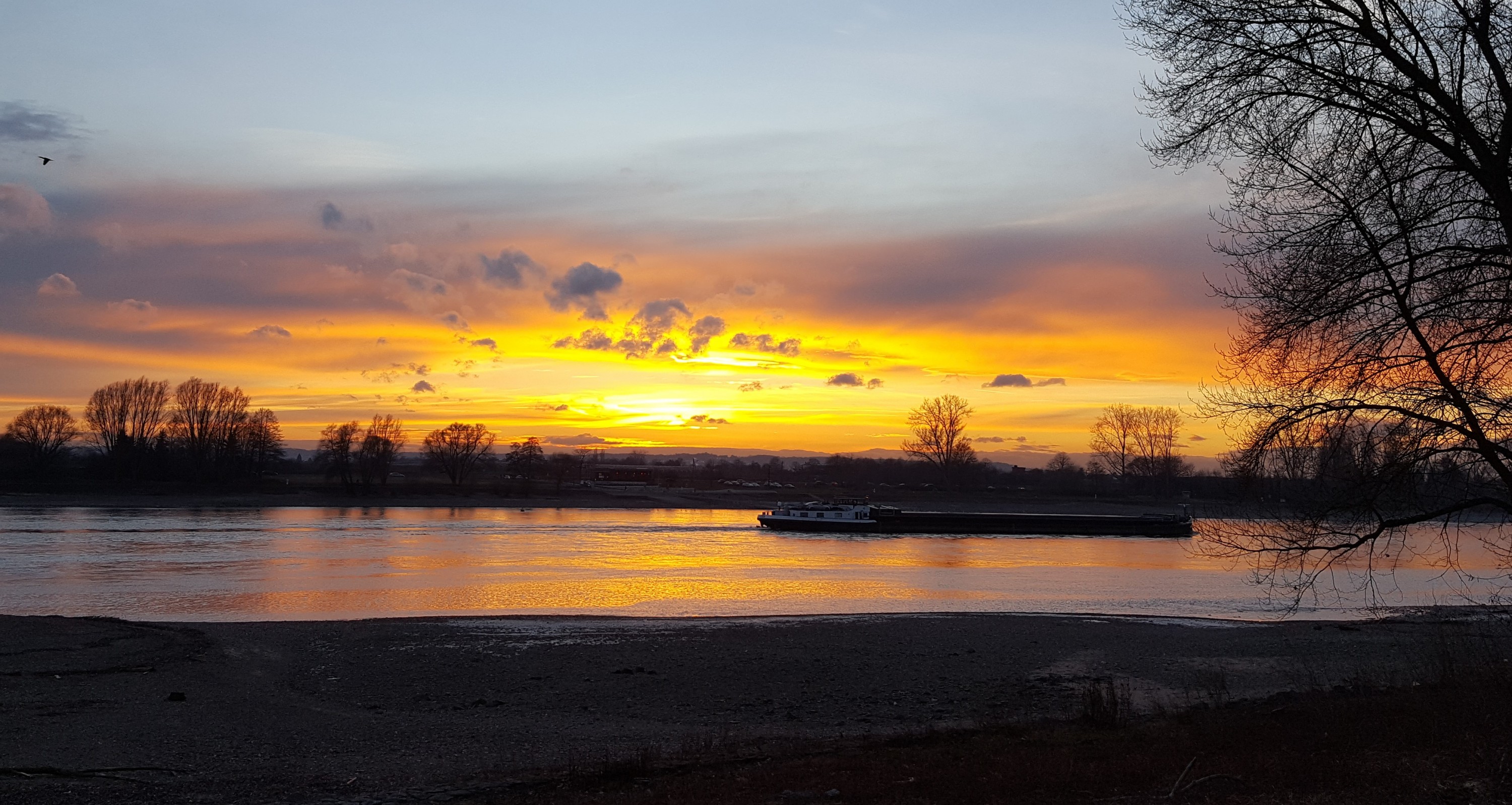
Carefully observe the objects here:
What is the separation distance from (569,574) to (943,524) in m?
45.4

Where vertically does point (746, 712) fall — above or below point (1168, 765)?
below

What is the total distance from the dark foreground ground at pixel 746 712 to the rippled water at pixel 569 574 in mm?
5951

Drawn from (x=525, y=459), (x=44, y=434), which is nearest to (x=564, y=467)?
(x=525, y=459)

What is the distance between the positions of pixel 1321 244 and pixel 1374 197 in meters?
0.65

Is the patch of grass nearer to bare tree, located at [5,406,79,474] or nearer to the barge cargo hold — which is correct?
the barge cargo hold

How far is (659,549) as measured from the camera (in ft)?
189

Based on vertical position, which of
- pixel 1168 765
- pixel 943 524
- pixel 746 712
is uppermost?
pixel 1168 765

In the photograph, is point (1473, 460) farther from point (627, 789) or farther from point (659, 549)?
point (659, 549)

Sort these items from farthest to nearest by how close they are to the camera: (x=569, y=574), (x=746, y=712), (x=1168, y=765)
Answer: (x=569, y=574) < (x=746, y=712) < (x=1168, y=765)

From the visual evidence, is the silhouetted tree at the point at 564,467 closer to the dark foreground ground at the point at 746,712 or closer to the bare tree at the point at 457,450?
the bare tree at the point at 457,450

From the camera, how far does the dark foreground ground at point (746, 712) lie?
10719mm

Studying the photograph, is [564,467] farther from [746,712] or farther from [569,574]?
[746,712]

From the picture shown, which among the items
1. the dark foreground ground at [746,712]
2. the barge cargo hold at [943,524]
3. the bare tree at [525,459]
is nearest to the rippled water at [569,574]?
the barge cargo hold at [943,524]

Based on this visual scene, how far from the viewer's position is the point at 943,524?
8206 centimetres
